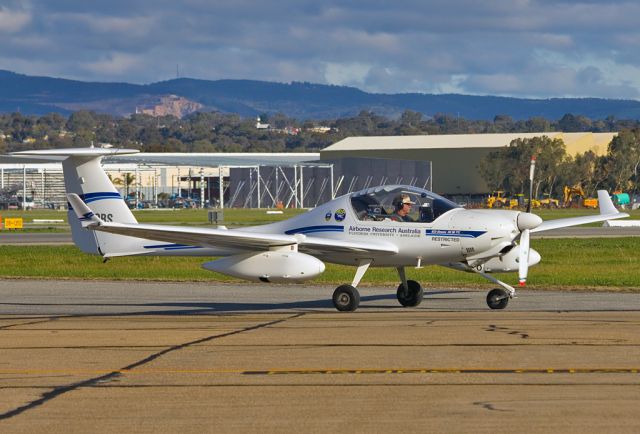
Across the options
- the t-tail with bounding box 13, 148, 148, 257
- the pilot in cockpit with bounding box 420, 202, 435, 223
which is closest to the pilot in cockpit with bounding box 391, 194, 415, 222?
the pilot in cockpit with bounding box 420, 202, 435, 223

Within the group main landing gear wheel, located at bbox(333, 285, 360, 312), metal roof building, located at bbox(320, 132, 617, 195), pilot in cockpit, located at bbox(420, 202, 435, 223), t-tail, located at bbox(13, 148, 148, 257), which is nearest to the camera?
main landing gear wheel, located at bbox(333, 285, 360, 312)

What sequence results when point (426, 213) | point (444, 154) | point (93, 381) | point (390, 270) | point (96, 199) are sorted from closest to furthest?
point (93, 381) → point (426, 213) → point (96, 199) → point (390, 270) → point (444, 154)

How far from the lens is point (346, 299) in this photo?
20656mm

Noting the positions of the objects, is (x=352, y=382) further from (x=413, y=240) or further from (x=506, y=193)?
(x=506, y=193)

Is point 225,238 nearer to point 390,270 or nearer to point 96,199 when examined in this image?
point 96,199

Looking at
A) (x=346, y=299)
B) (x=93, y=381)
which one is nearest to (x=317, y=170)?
(x=346, y=299)

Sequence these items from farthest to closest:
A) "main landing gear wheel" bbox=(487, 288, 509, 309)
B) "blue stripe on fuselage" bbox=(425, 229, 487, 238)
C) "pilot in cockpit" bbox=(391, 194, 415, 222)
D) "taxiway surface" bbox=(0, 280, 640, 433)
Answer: "main landing gear wheel" bbox=(487, 288, 509, 309), "pilot in cockpit" bbox=(391, 194, 415, 222), "blue stripe on fuselage" bbox=(425, 229, 487, 238), "taxiway surface" bbox=(0, 280, 640, 433)

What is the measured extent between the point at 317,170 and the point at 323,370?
4445 inches

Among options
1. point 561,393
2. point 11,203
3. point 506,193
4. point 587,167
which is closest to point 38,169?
point 11,203

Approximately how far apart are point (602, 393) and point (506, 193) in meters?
127

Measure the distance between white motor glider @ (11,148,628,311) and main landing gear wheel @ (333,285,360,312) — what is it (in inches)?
0.7

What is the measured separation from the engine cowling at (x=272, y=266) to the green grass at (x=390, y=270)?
8065mm

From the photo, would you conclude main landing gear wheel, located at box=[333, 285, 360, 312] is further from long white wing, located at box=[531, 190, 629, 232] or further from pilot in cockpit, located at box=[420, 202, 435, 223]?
long white wing, located at box=[531, 190, 629, 232]

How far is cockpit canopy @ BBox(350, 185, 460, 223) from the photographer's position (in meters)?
21.0
